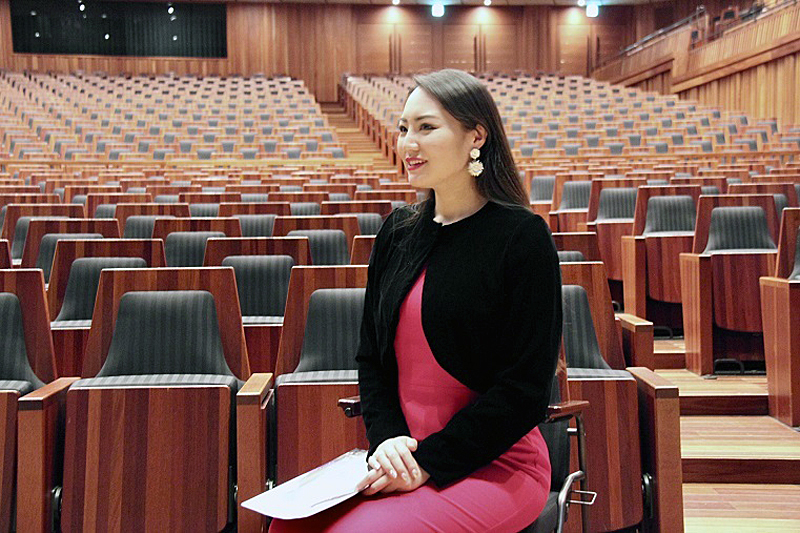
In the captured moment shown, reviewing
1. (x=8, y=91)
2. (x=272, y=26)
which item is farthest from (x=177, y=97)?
(x=272, y=26)

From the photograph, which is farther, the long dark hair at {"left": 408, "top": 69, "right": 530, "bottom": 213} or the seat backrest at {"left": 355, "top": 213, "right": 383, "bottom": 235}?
the seat backrest at {"left": 355, "top": 213, "right": 383, "bottom": 235}

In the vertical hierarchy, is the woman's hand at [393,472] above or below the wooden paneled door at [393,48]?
below

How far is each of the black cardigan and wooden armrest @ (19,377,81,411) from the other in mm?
169

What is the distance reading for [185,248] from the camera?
0.70 m

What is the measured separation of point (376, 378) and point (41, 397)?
0.17m

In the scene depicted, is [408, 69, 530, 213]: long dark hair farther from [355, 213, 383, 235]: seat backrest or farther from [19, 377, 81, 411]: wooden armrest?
[355, 213, 383, 235]: seat backrest

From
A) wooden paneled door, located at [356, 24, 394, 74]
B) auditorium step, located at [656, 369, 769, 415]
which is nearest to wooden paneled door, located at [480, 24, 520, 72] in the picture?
wooden paneled door, located at [356, 24, 394, 74]

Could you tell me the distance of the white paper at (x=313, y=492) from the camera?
0.26 m

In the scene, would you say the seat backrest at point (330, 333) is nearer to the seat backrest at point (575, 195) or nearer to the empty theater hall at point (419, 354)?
the empty theater hall at point (419, 354)

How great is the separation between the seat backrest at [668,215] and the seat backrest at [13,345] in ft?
1.90

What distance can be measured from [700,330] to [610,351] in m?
0.22

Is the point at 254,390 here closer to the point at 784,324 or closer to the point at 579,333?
the point at 579,333

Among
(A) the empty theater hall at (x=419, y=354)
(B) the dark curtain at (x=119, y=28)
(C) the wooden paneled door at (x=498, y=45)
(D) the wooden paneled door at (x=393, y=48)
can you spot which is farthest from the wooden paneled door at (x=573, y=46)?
(A) the empty theater hall at (x=419, y=354)

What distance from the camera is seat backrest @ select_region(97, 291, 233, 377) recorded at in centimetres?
43
